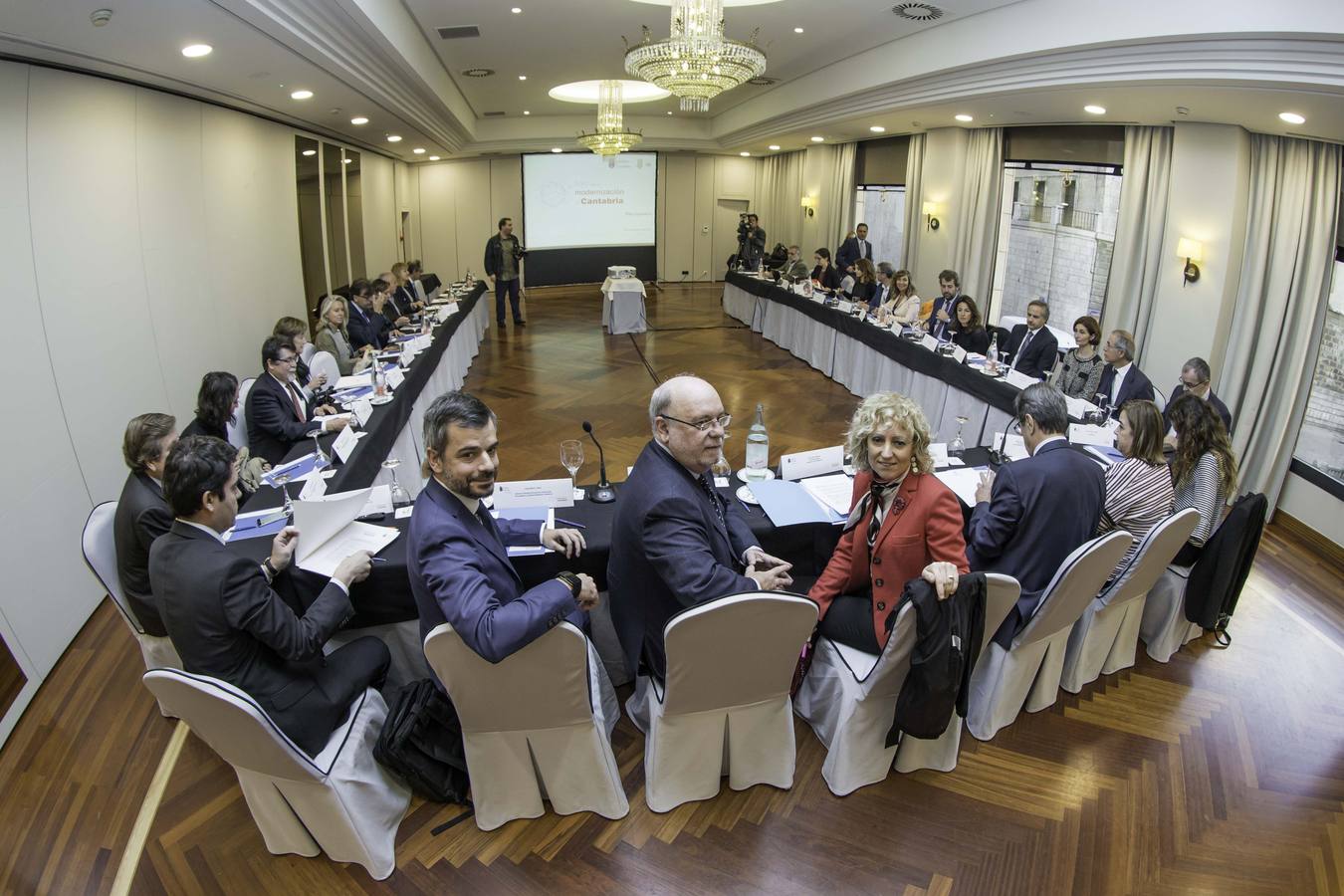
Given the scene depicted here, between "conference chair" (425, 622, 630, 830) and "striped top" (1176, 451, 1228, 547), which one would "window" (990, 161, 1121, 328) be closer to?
"striped top" (1176, 451, 1228, 547)

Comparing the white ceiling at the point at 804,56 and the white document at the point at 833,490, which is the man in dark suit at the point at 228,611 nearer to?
the white document at the point at 833,490

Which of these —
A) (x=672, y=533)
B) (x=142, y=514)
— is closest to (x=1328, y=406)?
(x=672, y=533)

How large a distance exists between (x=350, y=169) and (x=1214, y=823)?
36.4 feet

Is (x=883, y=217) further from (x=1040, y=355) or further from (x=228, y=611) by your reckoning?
(x=228, y=611)

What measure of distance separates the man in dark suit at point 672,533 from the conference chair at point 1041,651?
95 cm

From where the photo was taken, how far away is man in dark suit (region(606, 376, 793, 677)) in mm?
2023

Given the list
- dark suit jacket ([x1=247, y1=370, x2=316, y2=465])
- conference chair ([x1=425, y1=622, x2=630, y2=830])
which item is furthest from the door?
conference chair ([x1=425, y1=622, x2=630, y2=830])

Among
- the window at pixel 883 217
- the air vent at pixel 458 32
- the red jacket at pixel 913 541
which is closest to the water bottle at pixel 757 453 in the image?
the red jacket at pixel 913 541

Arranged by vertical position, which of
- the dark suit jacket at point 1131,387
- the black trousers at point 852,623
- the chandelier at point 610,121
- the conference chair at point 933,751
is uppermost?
the chandelier at point 610,121

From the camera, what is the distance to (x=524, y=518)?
2789 mm

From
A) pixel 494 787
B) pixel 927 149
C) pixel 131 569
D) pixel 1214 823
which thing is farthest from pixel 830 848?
pixel 927 149

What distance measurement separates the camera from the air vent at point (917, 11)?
17.9 ft

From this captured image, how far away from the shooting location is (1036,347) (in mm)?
5738

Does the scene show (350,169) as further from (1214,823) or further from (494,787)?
(1214,823)
